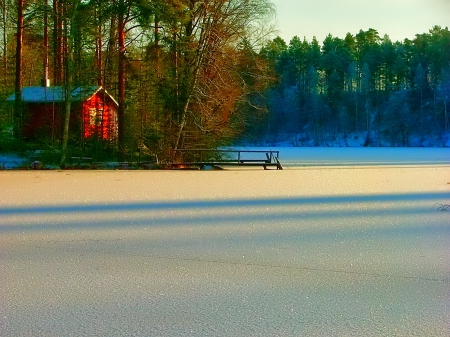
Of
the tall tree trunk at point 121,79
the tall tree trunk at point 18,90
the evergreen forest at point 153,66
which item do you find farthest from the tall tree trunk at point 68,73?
the tall tree trunk at point 18,90

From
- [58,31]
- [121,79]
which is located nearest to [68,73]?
[121,79]

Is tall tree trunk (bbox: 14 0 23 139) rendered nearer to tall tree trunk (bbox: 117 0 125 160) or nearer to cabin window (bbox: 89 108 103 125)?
cabin window (bbox: 89 108 103 125)

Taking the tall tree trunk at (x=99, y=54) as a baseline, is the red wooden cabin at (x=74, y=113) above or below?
below

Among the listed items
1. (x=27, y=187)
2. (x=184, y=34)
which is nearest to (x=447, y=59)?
(x=184, y=34)

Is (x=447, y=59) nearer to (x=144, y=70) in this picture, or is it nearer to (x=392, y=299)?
(x=144, y=70)

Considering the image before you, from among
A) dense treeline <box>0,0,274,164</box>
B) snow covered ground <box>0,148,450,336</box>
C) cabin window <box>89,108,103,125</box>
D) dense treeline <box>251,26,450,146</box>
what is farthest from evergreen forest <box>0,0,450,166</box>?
dense treeline <box>251,26,450,146</box>

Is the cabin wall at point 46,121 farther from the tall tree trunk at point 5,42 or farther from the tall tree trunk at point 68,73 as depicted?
the tall tree trunk at point 68,73

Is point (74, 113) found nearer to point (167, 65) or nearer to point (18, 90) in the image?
point (18, 90)

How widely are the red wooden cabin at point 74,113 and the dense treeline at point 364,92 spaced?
1640 inches

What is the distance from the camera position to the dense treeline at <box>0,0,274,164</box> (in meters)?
22.1

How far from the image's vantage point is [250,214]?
8.41 m

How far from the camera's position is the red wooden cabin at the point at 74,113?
23656 mm

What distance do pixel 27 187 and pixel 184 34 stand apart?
40.9 ft

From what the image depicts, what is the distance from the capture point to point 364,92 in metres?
74.4
